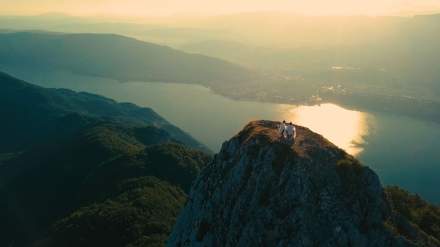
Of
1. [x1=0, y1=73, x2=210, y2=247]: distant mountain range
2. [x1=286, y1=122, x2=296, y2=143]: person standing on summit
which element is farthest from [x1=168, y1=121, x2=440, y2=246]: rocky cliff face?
[x1=0, y1=73, x2=210, y2=247]: distant mountain range

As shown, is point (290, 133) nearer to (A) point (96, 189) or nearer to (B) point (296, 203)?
(B) point (296, 203)

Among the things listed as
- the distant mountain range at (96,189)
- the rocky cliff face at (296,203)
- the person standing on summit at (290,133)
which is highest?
the person standing on summit at (290,133)

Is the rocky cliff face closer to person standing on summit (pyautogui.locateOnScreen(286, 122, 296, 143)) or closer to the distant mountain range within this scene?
person standing on summit (pyautogui.locateOnScreen(286, 122, 296, 143))

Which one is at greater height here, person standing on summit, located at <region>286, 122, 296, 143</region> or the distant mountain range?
person standing on summit, located at <region>286, 122, 296, 143</region>

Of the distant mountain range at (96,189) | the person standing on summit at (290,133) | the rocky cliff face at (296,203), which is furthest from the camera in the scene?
the distant mountain range at (96,189)

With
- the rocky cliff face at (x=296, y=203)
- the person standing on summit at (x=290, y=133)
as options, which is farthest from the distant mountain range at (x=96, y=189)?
the person standing on summit at (x=290, y=133)

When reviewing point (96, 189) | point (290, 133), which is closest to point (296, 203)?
point (290, 133)

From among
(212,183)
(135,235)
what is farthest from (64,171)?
(212,183)

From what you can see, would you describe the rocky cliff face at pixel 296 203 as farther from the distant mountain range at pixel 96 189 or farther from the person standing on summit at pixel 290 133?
the distant mountain range at pixel 96 189

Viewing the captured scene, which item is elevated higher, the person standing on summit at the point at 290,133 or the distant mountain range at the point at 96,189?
the person standing on summit at the point at 290,133

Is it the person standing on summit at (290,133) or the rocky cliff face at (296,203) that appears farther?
the person standing on summit at (290,133)
